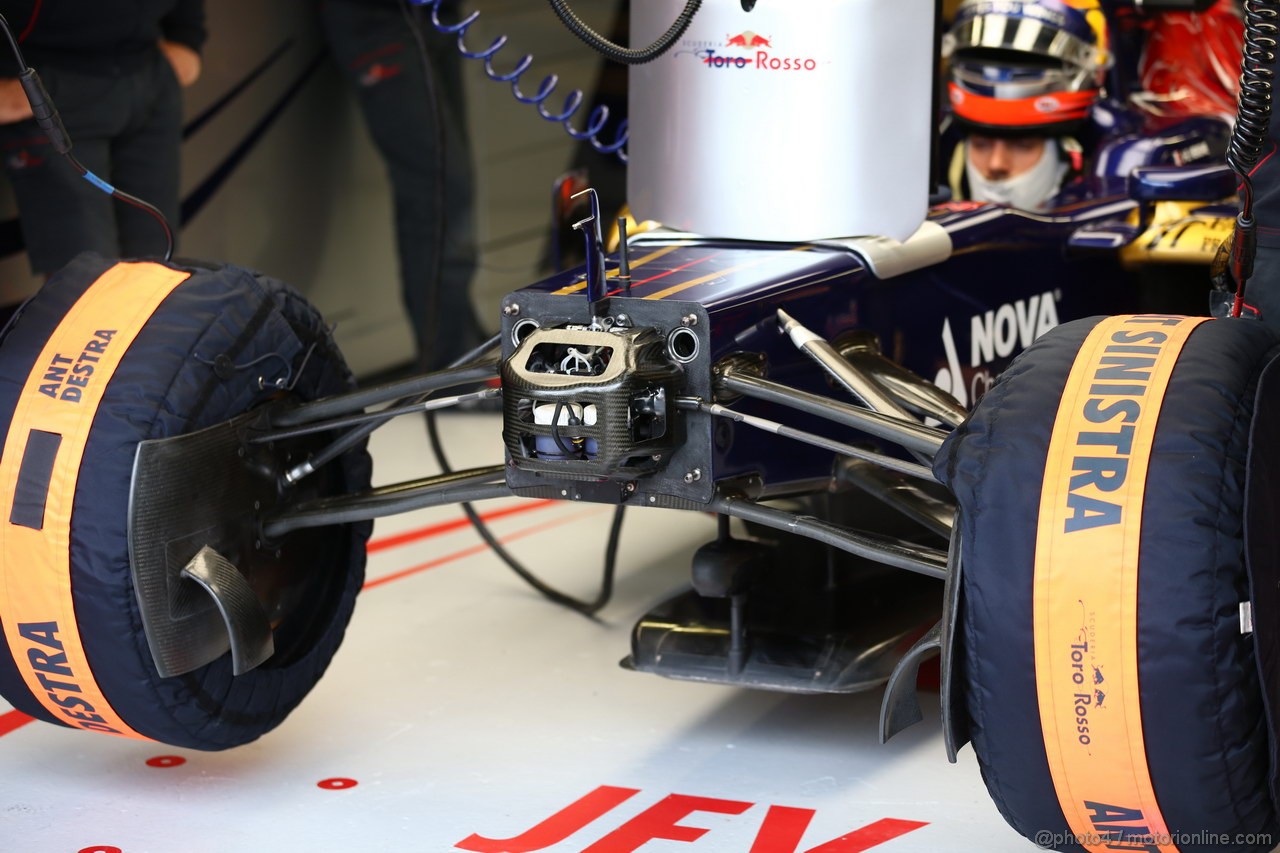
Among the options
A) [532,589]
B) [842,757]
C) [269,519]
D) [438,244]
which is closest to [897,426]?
[842,757]

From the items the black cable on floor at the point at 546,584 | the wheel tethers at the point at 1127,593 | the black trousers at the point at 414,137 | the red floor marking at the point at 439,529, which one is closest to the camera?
the wheel tethers at the point at 1127,593

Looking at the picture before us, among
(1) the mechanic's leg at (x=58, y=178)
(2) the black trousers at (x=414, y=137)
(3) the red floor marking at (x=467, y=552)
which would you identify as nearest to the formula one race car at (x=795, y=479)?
(3) the red floor marking at (x=467, y=552)

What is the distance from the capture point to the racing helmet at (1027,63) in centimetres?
370

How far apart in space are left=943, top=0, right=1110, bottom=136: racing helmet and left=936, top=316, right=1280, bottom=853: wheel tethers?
1863mm

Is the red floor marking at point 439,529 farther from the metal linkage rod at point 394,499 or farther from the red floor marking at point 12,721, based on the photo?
the metal linkage rod at point 394,499

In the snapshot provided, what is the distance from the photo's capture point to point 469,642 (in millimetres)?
3398

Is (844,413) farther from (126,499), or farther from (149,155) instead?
(149,155)

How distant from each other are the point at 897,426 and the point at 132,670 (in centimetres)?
118

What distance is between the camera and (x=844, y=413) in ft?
7.43

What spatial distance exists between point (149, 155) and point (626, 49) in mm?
1923

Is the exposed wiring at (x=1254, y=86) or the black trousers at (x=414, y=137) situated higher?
the exposed wiring at (x=1254, y=86)

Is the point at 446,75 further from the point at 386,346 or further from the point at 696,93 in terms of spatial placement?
the point at 696,93

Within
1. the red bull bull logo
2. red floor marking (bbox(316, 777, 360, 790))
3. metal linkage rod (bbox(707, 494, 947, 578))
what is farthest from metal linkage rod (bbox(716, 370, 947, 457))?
red floor marking (bbox(316, 777, 360, 790))

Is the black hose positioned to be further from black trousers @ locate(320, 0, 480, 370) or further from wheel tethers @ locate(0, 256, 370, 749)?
black trousers @ locate(320, 0, 480, 370)
